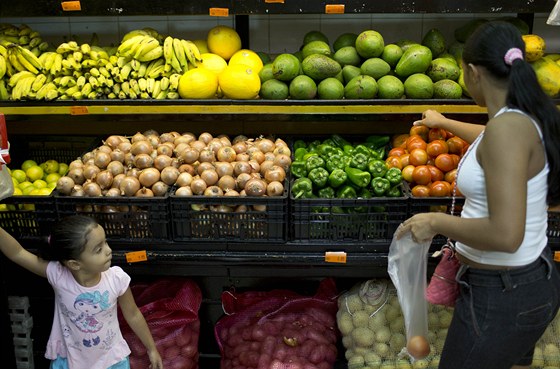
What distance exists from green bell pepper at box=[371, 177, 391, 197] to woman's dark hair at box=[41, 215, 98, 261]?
125 cm

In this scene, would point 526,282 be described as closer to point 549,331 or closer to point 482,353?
point 482,353

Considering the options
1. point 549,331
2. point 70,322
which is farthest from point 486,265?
point 70,322

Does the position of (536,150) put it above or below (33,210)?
above

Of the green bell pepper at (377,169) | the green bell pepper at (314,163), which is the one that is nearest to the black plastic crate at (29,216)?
the green bell pepper at (314,163)

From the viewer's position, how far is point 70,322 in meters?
2.54

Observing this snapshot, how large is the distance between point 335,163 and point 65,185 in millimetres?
1265

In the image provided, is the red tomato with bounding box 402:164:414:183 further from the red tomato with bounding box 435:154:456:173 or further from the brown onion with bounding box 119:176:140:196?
the brown onion with bounding box 119:176:140:196

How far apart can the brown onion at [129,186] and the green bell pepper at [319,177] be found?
809mm

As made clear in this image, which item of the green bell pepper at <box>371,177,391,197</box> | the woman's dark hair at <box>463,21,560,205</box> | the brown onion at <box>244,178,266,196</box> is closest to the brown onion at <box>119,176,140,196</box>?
the brown onion at <box>244,178,266,196</box>

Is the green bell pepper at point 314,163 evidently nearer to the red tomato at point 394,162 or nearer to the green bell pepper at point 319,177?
the green bell pepper at point 319,177

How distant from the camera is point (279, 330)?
3158 millimetres

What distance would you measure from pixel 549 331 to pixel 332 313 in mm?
1084

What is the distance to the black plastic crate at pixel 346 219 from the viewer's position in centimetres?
276

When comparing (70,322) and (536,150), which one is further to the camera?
(70,322)
